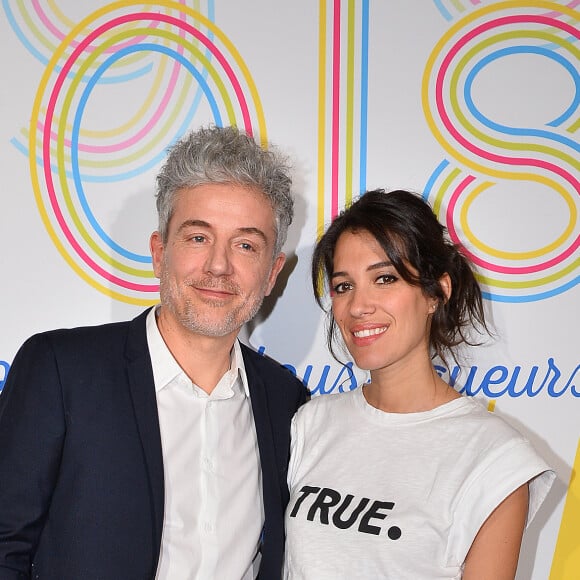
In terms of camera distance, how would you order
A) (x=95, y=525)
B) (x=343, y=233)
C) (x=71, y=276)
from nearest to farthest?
(x=95, y=525) → (x=343, y=233) → (x=71, y=276)

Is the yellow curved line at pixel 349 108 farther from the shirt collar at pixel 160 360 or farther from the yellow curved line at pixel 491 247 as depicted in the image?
the shirt collar at pixel 160 360

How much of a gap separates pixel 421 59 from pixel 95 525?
1572 mm

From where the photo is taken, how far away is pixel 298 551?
70.7 inches

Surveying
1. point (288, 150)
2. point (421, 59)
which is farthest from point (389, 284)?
point (421, 59)

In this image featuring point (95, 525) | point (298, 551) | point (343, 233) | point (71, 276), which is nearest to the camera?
point (95, 525)

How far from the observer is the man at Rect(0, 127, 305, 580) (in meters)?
1.63

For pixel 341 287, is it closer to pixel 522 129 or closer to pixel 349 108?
pixel 349 108

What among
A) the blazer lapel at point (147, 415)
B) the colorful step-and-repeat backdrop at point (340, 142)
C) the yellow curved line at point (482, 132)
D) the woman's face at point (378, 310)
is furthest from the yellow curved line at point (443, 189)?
the blazer lapel at point (147, 415)

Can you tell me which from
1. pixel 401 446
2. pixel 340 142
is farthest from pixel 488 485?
pixel 340 142

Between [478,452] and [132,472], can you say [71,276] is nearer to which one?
[132,472]

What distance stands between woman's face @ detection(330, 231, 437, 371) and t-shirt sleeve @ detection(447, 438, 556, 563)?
0.33 meters

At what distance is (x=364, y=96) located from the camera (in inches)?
92.1

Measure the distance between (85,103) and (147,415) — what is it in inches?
40.5

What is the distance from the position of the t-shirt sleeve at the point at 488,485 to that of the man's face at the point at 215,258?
638 mm
